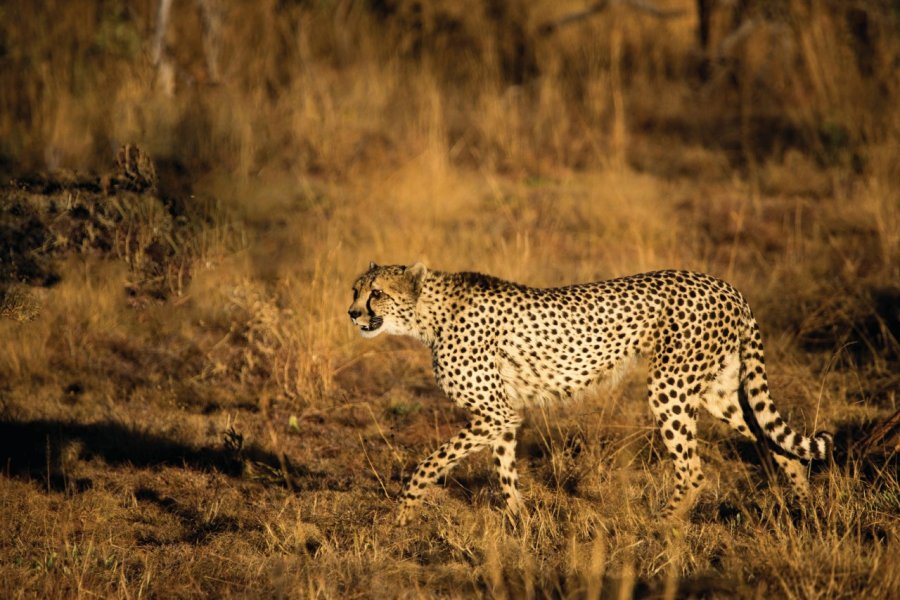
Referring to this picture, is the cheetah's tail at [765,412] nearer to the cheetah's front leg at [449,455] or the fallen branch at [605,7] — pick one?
the cheetah's front leg at [449,455]

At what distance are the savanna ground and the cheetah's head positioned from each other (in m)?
0.84

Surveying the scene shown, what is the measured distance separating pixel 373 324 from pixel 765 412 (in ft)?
6.00

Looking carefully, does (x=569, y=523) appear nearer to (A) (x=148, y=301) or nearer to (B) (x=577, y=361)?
(B) (x=577, y=361)

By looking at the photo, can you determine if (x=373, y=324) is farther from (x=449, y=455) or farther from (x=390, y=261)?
(x=390, y=261)

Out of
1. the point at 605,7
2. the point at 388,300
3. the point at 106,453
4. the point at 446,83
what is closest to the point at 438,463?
the point at 388,300

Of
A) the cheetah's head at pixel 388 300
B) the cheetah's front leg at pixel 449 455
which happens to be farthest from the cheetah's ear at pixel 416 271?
the cheetah's front leg at pixel 449 455

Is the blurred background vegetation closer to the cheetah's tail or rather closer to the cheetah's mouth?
the cheetah's mouth

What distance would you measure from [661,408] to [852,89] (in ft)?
21.0

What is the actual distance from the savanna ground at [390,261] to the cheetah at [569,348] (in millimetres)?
230

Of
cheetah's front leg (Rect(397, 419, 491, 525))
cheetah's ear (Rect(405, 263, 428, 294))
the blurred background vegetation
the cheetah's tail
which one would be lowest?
cheetah's front leg (Rect(397, 419, 491, 525))

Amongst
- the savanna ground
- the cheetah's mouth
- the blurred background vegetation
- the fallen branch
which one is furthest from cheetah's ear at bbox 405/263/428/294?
the fallen branch

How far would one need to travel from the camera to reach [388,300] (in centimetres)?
473

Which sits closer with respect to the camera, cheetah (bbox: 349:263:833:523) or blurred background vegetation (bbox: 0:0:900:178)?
cheetah (bbox: 349:263:833:523)

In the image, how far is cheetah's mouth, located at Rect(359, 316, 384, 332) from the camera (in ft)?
15.5
